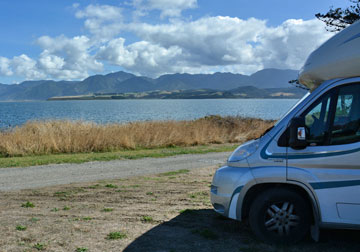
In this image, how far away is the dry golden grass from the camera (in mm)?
16625

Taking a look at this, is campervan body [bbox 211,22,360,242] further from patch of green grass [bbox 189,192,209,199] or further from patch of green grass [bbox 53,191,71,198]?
patch of green grass [bbox 53,191,71,198]

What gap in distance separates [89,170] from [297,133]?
8.79 metres

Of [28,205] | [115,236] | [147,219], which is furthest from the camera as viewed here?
[28,205]

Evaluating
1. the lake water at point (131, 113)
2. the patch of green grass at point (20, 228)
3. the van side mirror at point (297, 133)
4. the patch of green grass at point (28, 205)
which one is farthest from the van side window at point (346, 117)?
the lake water at point (131, 113)

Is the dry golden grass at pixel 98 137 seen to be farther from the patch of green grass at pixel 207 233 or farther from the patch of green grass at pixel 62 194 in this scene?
the patch of green grass at pixel 207 233

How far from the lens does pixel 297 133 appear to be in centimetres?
469

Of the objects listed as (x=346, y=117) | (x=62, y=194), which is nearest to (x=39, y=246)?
(x=62, y=194)

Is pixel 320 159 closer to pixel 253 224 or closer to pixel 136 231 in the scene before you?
pixel 253 224

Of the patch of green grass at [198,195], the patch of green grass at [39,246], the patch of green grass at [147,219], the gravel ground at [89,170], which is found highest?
the patch of green grass at [39,246]

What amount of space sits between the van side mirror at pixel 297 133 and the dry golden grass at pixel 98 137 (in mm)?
13731

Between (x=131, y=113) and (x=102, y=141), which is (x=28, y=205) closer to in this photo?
(x=102, y=141)

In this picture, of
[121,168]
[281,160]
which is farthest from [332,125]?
[121,168]

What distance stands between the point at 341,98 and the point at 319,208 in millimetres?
1403

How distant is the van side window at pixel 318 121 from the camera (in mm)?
4801
